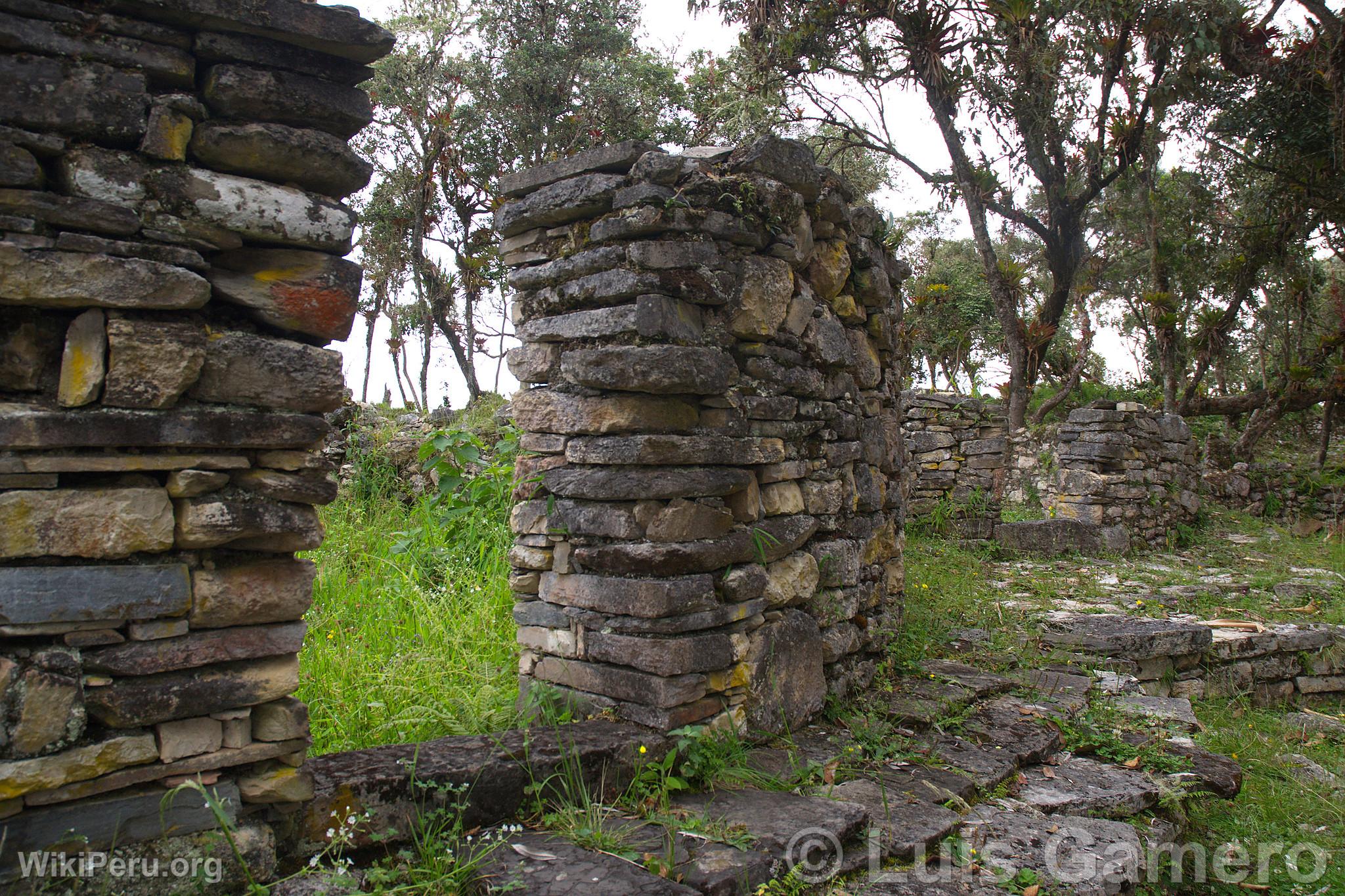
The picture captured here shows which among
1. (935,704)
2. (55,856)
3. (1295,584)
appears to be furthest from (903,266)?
(1295,584)

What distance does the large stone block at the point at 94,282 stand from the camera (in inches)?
67.2

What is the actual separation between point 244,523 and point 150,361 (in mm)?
410

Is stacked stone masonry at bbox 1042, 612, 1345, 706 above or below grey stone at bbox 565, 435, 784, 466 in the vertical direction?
below

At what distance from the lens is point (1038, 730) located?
3916 mm

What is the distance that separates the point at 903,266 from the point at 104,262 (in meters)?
4.75

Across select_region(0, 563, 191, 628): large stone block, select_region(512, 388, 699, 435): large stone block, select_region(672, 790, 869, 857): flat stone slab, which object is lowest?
select_region(672, 790, 869, 857): flat stone slab

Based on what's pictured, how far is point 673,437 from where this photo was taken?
3.16 meters

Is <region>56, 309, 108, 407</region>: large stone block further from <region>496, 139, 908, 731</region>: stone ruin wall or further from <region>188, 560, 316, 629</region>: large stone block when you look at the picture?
<region>496, 139, 908, 731</region>: stone ruin wall

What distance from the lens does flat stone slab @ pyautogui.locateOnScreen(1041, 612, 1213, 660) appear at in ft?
18.6

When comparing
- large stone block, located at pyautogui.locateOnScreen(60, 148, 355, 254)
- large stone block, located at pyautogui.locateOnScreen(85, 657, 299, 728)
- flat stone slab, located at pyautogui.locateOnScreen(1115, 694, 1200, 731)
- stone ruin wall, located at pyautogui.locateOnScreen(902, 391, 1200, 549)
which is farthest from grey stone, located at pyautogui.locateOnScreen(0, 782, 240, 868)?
stone ruin wall, located at pyautogui.locateOnScreen(902, 391, 1200, 549)

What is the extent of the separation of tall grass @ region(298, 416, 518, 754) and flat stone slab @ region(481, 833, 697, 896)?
729mm

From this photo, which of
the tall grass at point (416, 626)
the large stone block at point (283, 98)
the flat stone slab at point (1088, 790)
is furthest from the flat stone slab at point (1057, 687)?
the large stone block at point (283, 98)
